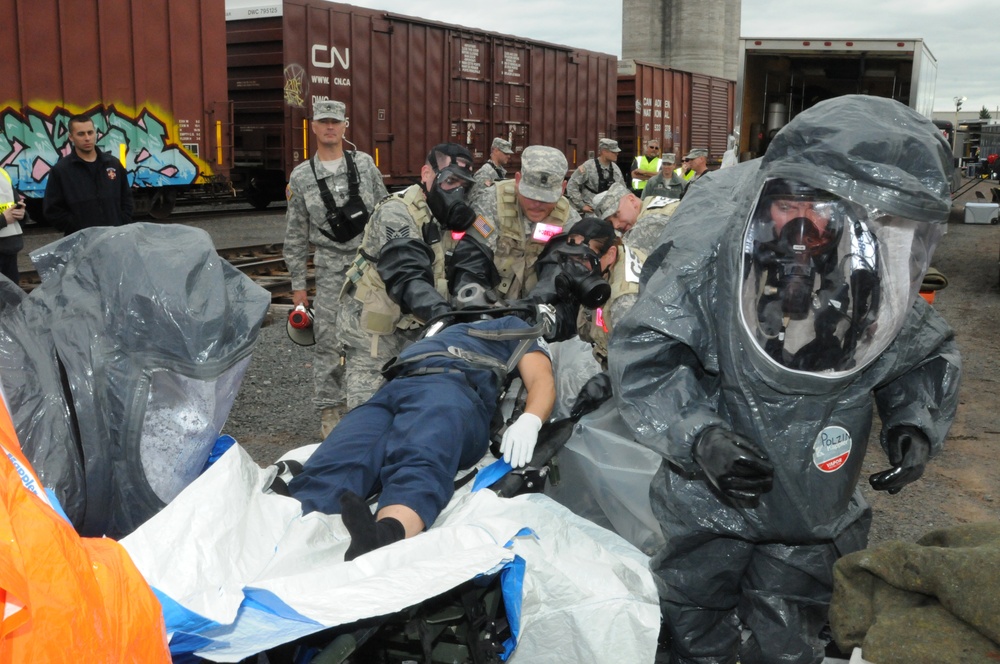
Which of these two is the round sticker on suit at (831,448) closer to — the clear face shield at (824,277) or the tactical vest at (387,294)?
the clear face shield at (824,277)

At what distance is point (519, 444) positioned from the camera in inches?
114

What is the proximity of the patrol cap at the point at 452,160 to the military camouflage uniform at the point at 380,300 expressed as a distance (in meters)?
0.14

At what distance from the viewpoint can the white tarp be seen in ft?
5.81

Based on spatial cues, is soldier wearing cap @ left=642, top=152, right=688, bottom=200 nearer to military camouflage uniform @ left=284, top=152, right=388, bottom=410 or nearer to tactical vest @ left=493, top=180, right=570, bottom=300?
military camouflage uniform @ left=284, top=152, right=388, bottom=410

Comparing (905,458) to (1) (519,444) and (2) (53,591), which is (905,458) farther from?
(2) (53,591)

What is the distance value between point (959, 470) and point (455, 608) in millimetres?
3559

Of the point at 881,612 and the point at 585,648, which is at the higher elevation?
the point at 881,612

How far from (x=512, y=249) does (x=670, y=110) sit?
2055 cm

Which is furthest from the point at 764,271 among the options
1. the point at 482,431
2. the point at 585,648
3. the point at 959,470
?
the point at 959,470

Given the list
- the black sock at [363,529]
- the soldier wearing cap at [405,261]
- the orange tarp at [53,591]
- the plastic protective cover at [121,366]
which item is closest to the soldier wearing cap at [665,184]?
the soldier wearing cap at [405,261]

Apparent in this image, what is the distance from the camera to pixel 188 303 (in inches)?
84.1

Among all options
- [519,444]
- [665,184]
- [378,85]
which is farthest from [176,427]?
[378,85]

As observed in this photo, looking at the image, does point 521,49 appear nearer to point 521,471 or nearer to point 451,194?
point 451,194

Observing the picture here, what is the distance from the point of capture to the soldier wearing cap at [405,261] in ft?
12.9
